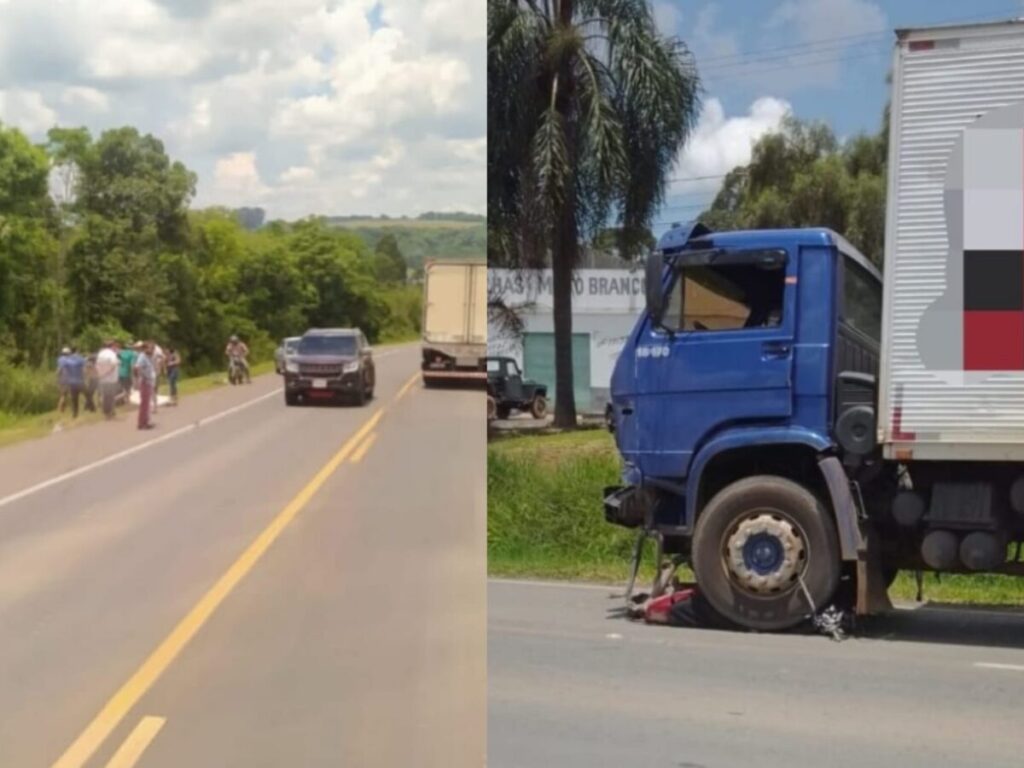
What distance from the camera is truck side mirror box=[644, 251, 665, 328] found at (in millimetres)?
6516

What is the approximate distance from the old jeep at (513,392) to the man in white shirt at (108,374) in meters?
1.33

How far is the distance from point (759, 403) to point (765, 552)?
68 centimetres

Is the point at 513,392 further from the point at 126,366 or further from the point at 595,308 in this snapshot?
the point at 126,366

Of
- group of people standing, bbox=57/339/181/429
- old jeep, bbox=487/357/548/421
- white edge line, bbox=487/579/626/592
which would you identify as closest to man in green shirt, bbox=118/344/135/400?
group of people standing, bbox=57/339/181/429

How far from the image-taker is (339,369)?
8.31 ft

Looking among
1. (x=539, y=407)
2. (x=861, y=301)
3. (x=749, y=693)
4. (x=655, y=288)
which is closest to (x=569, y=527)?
(x=539, y=407)

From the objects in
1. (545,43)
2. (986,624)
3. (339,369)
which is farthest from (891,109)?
(339,369)

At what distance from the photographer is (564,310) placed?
7.91 meters

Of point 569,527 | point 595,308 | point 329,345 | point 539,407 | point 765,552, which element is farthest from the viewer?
point 569,527

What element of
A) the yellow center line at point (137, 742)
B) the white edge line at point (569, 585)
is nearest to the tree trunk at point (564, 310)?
the white edge line at point (569, 585)

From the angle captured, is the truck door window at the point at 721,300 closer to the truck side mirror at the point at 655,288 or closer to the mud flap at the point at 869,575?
the truck side mirror at the point at 655,288

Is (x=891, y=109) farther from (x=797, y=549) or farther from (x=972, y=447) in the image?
(x=797, y=549)

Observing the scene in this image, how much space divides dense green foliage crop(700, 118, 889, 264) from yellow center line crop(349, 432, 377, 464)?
154 inches

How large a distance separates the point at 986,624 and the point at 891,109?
8.79 feet
